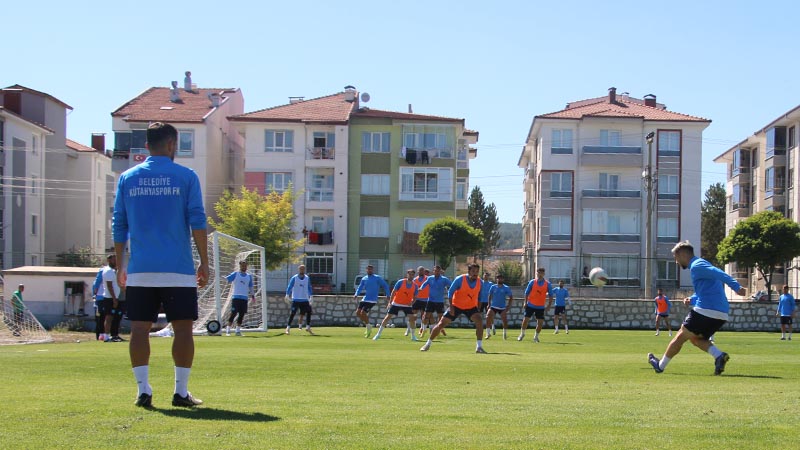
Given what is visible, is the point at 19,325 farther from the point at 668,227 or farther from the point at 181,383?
the point at 668,227

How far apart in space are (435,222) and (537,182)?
14752 millimetres

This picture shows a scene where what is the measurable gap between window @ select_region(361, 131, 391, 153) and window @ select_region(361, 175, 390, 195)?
5.98 feet

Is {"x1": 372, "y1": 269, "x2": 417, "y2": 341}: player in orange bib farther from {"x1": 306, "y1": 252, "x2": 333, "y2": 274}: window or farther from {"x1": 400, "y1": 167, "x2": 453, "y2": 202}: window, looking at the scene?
{"x1": 400, "y1": 167, "x2": 453, "y2": 202}: window

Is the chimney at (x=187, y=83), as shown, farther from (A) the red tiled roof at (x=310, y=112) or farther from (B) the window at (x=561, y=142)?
(B) the window at (x=561, y=142)

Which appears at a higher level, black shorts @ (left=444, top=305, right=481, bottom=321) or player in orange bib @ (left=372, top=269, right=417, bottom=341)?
black shorts @ (left=444, top=305, right=481, bottom=321)

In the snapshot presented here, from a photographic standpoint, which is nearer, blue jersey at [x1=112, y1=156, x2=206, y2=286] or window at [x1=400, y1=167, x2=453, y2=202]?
blue jersey at [x1=112, y1=156, x2=206, y2=286]

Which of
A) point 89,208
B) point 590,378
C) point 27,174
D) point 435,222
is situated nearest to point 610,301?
point 435,222

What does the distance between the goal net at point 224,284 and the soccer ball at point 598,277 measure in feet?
87.1

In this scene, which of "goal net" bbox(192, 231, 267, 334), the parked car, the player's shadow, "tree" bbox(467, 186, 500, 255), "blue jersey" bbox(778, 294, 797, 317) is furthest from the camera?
"tree" bbox(467, 186, 500, 255)

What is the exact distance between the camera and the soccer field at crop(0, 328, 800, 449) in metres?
5.78

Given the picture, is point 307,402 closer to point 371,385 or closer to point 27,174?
point 371,385

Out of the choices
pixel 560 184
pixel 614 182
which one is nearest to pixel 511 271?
pixel 560 184

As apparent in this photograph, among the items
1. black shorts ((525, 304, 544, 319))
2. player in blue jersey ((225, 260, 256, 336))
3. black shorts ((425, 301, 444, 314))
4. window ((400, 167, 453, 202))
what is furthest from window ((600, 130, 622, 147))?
black shorts ((425, 301, 444, 314))

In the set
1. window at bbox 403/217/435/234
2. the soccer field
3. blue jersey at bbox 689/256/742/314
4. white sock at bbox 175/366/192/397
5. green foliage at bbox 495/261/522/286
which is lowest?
green foliage at bbox 495/261/522/286
